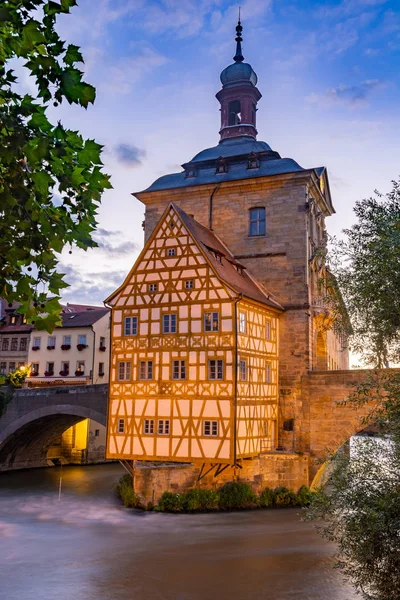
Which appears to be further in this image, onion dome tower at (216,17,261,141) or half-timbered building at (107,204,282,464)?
onion dome tower at (216,17,261,141)

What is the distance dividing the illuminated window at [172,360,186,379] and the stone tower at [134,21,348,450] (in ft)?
16.8

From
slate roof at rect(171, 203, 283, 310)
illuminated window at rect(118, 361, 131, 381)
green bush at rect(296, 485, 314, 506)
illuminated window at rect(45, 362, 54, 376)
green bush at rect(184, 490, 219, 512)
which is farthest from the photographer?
illuminated window at rect(45, 362, 54, 376)

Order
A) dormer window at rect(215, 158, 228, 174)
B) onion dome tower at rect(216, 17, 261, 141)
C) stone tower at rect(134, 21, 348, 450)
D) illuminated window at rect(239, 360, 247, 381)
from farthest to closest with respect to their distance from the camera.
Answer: onion dome tower at rect(216, 17, 261, 141)
dormer window at rect(215, 158, 228, 174)
stone tower at rect(134, 21, 348, 450)
illuminated window at rect(239, 360, 247, 381)

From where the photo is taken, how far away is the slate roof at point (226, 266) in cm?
2281

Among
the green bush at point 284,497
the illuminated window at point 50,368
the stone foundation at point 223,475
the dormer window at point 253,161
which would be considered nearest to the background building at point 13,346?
the illuminated window at point 50,368

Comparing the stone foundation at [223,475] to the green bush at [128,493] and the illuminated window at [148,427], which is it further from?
the illuminated window at [148,427]

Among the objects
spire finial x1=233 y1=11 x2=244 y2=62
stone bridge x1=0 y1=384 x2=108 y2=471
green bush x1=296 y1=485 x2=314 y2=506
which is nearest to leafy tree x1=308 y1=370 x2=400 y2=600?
green bush x1=296 y1=485 x2=314 y2=506

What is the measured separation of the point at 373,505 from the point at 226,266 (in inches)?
629

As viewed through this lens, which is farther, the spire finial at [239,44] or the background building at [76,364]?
the background building at [76,364]

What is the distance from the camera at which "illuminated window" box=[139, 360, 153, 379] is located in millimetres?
22956

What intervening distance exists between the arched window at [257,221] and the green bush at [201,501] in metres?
11.6

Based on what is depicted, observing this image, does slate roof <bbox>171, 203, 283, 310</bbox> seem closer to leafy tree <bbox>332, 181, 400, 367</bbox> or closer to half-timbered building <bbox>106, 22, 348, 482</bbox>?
half-timbered building <bbox>106, 22, 348, 482</bbox>

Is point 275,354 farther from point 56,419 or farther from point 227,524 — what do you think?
point 56,419

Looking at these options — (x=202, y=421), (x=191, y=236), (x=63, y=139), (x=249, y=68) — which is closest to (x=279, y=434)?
(x=202, y=421)
